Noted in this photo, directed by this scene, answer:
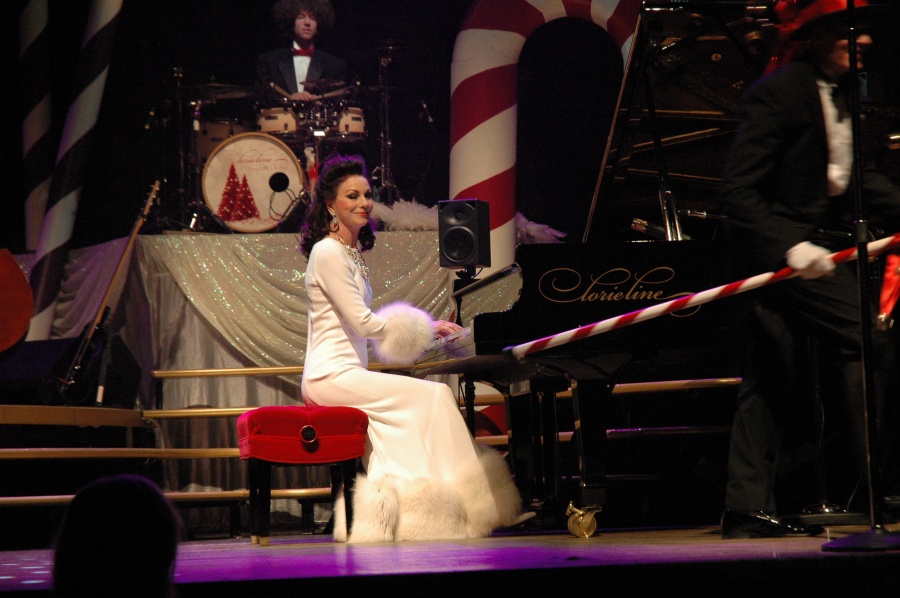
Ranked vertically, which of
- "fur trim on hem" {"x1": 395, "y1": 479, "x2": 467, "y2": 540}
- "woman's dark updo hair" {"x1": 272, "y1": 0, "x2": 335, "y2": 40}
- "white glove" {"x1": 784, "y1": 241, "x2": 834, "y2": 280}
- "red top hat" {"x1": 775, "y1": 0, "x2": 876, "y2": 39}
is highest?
"woman's dark updo hair" {"x1": 272, "y1": 0, "x2": 335, "y2": 40}

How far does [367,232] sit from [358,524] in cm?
147

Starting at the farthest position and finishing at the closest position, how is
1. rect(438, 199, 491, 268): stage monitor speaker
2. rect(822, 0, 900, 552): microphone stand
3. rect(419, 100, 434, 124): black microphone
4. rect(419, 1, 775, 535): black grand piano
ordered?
rect(419, 100, 434, 124): black microphone < rect(438, 199, 491, 268): stage monitor speaker < rect(419, 1, 775, 535): black grand piano < rect(822, 0, 900, 552): microphone stand

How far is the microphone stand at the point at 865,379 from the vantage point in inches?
88.4

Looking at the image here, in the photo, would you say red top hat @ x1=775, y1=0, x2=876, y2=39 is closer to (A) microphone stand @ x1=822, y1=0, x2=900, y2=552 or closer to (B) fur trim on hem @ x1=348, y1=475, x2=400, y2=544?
(A) microphone stand @ x1=822, y1=0, x2=900, y2=552

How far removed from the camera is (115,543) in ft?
4.21

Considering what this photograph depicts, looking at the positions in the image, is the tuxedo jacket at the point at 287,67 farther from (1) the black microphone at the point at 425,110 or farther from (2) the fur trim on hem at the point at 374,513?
(2) the fur trim on hem at the point at 374,513

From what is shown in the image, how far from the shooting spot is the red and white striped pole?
2.76 metres

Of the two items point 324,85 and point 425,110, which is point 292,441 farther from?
point 425,110

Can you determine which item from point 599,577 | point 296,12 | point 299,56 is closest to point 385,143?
point 299,56

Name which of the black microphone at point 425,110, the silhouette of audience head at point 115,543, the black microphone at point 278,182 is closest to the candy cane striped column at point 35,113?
the black microphone at point 278,182

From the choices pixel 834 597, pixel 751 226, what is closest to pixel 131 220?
pixel 751 226

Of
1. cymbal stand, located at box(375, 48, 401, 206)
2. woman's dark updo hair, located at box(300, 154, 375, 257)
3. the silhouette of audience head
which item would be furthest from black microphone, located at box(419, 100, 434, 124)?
the silhouette of audience head

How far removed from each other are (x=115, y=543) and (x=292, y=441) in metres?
2.49

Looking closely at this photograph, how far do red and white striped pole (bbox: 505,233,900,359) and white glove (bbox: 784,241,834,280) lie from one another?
2.1 inches
